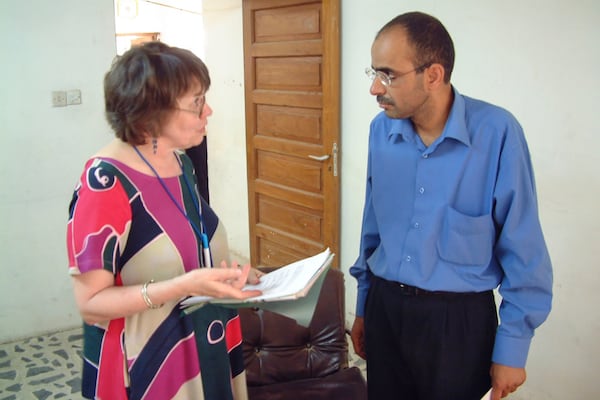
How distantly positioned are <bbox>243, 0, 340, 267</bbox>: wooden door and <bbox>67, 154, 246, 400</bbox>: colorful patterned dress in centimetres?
217

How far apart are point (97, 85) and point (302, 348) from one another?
2416 millimetres

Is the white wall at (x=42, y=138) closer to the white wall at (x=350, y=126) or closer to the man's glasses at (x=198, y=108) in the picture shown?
the white wall at (x=350, y=126)

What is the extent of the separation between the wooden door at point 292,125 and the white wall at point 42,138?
3.23 feet

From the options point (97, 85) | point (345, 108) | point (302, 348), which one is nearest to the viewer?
point (302, 348)

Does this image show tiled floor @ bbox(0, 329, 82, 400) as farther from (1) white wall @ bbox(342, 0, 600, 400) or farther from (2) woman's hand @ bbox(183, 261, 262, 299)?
(1) white wall @ bbox(342, 0, 600, 400)

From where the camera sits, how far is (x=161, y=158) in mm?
1214

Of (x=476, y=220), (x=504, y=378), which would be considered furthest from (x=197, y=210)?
(x=504, y=378)

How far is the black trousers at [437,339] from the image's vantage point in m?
1.41

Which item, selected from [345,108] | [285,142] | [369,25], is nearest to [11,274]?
[285,142]

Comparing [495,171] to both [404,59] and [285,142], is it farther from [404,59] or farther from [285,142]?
[285,142]

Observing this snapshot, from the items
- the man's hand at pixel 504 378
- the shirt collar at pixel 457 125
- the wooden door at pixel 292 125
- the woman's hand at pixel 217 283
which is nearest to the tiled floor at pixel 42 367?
the wooden door at pixel 292 125

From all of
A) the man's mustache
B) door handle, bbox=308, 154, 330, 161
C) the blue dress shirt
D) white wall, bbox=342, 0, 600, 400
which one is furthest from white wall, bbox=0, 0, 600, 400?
the man's mustache

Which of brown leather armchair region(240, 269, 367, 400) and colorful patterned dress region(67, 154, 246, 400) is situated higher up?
colorful patterned dress region(67, 154, 246, 400)

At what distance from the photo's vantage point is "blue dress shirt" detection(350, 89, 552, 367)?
133 cm
